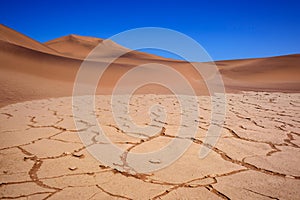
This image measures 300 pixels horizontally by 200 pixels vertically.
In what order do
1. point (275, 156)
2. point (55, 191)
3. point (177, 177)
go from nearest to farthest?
point (55, 191)
point (177, 177)
point (275, 156)

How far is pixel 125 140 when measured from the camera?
1.97m

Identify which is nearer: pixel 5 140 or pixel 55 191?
pixel 55 191

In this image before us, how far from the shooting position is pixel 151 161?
1.56 meters

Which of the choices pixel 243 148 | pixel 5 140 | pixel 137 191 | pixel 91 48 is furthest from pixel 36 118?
pixel 91 48

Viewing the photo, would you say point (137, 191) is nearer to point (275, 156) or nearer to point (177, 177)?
point (177, 177)

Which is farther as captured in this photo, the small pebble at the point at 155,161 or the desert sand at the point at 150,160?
the small pebble at the point at 155,161

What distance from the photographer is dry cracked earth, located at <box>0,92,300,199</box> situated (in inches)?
45.9

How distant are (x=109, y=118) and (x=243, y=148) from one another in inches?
62.8

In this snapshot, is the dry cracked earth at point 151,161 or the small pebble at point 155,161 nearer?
the dry cracked earth at point 151,161

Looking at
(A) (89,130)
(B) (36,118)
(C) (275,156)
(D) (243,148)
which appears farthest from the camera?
(B) (36,118)

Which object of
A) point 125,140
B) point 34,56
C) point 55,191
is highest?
point 34,56

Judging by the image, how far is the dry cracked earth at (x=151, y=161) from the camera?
1167mm

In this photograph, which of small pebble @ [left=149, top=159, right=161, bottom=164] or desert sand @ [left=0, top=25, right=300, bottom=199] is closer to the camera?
desert sand @ [left=0, top=25, right=300, bottom=199]

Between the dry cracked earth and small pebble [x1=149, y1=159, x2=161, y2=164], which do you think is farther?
small pebble [x1=149, y1=159, x2=161, y2=164]
